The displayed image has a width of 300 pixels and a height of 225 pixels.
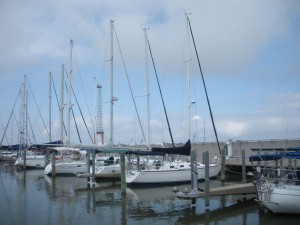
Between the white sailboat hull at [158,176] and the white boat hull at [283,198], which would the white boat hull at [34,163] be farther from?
the white boat hull at [283,198]

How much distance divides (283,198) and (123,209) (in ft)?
29.5

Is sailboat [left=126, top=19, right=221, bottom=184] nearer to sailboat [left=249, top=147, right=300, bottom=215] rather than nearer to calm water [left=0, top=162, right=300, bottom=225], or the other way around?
calm water [left=0, top=162, right=300, bottom=225]

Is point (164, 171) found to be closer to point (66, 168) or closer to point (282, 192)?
point (282, 192)

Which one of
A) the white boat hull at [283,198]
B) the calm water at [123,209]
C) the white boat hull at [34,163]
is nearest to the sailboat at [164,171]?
the calm water at [123,209]

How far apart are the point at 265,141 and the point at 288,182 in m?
22.3

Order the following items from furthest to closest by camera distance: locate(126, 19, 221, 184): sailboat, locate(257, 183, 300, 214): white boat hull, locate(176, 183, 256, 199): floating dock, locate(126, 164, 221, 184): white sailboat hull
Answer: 1. locate(126, 164, 221, 184): white sailboat hull
2. locate(126, 19, 221, 184): sailboat
3. locate(176, 183, 256, 199): floating dock
4. locate(257, 183, 300, 214): white boat hull

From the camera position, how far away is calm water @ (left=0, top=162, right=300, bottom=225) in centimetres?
1775

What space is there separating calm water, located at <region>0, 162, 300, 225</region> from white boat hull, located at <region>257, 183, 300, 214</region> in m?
0.46

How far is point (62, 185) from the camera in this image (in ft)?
106

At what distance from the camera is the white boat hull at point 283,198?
1681cm

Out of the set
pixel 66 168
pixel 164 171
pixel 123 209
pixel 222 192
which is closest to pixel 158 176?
pixel 164 171

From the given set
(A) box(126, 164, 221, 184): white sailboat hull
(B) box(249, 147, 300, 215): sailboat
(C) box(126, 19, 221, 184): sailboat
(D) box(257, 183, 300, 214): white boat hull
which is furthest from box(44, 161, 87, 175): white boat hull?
(D) box(257, 183, 300, 214): white boat hull

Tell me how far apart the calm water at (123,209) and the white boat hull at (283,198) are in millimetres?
462

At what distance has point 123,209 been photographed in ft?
67.7
